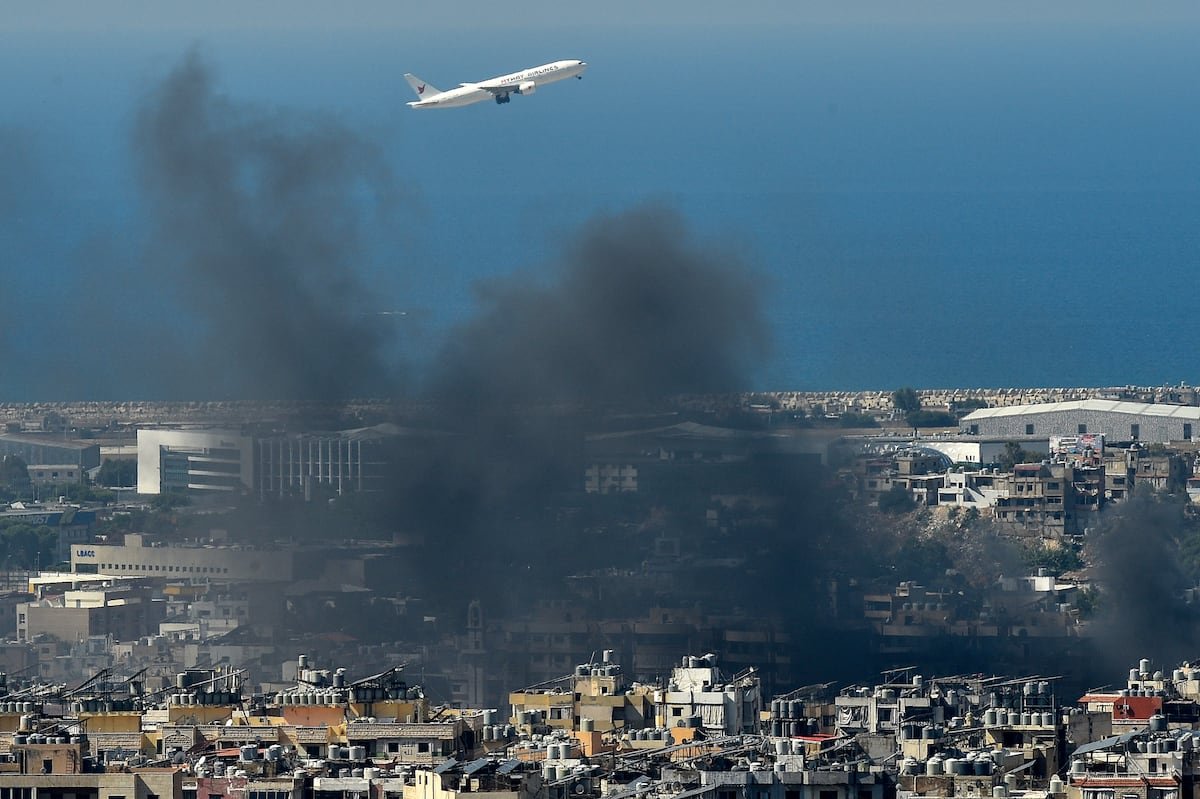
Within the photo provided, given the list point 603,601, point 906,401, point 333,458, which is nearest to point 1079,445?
point 906,401

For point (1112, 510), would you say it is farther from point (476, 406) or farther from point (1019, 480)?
point (476, 406)

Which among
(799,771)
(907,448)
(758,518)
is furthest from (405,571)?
(799,771)

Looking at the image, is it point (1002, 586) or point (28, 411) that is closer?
point (1002, 586)

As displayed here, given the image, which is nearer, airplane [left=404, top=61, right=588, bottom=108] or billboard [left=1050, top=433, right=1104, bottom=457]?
airplane [left=404, top=61, right=588, bottom=108]

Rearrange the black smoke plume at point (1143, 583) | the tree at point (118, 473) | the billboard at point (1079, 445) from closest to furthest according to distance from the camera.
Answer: the black smoke plume at point (1143, 583) → the billboard at point (1079, 445) → the tree at point (118, 473)

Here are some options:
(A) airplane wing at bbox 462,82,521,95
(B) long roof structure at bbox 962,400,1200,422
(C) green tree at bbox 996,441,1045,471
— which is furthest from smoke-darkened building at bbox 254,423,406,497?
(B) long roof structure at bbox 962,400,1200,422

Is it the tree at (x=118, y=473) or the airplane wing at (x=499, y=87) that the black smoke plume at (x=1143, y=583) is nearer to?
the airplane wing at (x=499, y=87)

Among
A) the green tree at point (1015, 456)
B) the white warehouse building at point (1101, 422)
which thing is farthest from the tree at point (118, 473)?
the white warehouse building at point (1101, 422)

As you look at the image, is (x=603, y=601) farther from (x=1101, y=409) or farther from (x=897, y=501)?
(x=1101, y=409)

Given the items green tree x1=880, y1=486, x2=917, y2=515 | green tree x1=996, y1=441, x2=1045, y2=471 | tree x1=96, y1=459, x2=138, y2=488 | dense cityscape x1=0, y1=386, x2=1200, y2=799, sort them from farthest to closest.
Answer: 1. tree x1=96, y1=459, x2=138, y2=488
2. green tree x1=996, y1=441, x2=1045, y2=471
3. green tree x1=880, y1=486, x2=917, y2=515
4. dense cityscape x1=0, y1=386, x2=1200, y2=799

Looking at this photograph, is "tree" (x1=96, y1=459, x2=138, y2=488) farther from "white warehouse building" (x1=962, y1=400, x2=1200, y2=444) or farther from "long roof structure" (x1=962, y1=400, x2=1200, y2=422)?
"long roof structure" (x1=962, y1=400, x2=1200, y2=422)

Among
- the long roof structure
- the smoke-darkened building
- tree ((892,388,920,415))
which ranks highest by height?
tree ((892,388,920,415))
